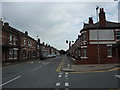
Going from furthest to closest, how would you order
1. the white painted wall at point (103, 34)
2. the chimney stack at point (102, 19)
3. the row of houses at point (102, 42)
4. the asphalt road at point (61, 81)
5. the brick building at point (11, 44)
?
the brick building at point (11, 44) < the chimney stack at point (102, 19) < the white painted wall at point (103, 34) < the row of houses at point (102, 42) < the asphalt road at point (61, 81)

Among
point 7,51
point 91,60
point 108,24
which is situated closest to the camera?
point 91,60

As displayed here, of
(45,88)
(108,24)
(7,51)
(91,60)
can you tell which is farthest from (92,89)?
(7,51)

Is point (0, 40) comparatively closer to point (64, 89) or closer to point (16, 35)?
point (16, 35)

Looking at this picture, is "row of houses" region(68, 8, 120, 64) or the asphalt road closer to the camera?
the asphalt road

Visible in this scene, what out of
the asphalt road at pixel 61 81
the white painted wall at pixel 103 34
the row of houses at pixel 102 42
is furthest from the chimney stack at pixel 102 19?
the asphalt road at pixel 61 81

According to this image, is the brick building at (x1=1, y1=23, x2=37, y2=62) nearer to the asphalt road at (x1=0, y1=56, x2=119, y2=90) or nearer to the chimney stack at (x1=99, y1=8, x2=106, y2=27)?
the chimney stack at (x1=99, y1=8, x2=106, y2=27)

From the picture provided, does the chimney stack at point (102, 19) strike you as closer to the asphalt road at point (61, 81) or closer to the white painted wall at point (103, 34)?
the white painted wall at point (103, 34)

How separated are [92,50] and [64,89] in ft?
67.2

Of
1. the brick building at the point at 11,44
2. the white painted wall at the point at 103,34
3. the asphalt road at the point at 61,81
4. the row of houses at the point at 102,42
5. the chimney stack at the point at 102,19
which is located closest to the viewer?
the asphalt road at the point at 61,81

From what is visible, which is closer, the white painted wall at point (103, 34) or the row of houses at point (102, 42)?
the row of houses at point (102, 42)

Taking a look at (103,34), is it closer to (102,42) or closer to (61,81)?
(102,42)

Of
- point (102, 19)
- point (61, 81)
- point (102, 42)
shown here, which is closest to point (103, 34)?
point (102, 42)

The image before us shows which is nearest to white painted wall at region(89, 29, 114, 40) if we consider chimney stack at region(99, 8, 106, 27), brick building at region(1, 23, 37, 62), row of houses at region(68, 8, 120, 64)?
row of houses at region(68, 8, 120, 64)

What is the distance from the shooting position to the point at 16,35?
135ft
